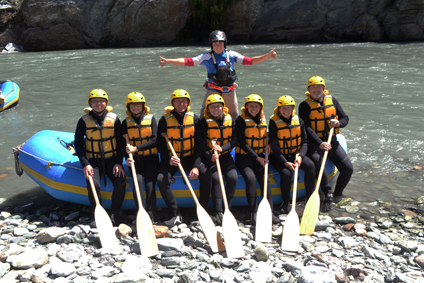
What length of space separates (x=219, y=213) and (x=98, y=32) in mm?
19433

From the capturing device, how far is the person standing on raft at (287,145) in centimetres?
419

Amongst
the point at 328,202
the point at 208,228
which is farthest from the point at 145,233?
the point at 328,202

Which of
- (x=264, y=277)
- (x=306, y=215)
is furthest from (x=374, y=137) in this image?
(x=264, y=277)

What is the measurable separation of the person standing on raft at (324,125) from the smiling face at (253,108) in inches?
23.2

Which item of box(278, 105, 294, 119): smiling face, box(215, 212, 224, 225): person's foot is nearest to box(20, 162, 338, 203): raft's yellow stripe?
box(215, 212, 224, 225): person's foot

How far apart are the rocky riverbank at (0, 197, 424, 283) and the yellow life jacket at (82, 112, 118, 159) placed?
0.74 meters

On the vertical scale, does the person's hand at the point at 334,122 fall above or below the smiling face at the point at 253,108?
below

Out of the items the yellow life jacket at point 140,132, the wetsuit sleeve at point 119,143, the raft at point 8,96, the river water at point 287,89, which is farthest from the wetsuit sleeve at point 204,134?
the raft at point 8,96

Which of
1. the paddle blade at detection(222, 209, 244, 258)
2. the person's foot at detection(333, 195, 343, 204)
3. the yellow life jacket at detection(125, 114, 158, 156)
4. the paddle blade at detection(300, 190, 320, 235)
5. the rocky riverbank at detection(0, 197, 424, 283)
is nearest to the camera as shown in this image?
the rocky riverbank at detection(0, 197, 424, 283)

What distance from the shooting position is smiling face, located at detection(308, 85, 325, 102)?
14.8ft

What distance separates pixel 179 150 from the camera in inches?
166

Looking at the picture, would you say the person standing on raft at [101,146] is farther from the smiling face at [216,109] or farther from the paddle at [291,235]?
the paddle at [291,235]

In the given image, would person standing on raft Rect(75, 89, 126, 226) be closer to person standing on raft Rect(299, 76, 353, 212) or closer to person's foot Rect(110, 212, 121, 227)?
person's foot Rect(110, 212, 121, 227)

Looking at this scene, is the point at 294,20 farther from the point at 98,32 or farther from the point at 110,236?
the point at 110,236
